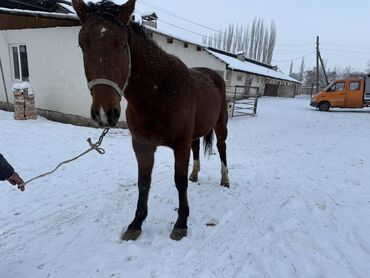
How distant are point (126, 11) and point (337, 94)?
18.5 meters

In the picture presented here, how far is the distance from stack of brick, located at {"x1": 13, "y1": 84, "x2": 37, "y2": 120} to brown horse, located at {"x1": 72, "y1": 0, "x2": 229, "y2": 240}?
292 inches

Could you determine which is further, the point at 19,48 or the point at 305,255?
the point at 19,48

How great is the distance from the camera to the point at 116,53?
1.85 metres

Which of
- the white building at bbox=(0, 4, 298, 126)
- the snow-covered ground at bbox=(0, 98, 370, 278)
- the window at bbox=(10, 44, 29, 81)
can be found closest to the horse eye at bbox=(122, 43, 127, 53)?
the snow-covered ground at bbox=(0, 98, 370, 278)

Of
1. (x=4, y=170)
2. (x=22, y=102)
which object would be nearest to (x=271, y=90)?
(x=22, y=102)

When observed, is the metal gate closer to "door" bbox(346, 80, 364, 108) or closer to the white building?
the white building

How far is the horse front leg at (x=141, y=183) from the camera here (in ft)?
8.97

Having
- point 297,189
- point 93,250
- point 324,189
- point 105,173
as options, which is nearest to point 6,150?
point 105,173

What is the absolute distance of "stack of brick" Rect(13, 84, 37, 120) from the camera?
8570mm

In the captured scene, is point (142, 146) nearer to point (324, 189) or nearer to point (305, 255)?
point (305, 255)

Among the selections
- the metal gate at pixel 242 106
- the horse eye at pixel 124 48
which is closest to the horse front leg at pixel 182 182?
the horse eye at pixel 124 48

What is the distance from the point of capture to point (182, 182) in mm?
2836

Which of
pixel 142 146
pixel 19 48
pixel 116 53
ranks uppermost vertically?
pixel 19 48

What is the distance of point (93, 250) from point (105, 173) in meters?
2.20
